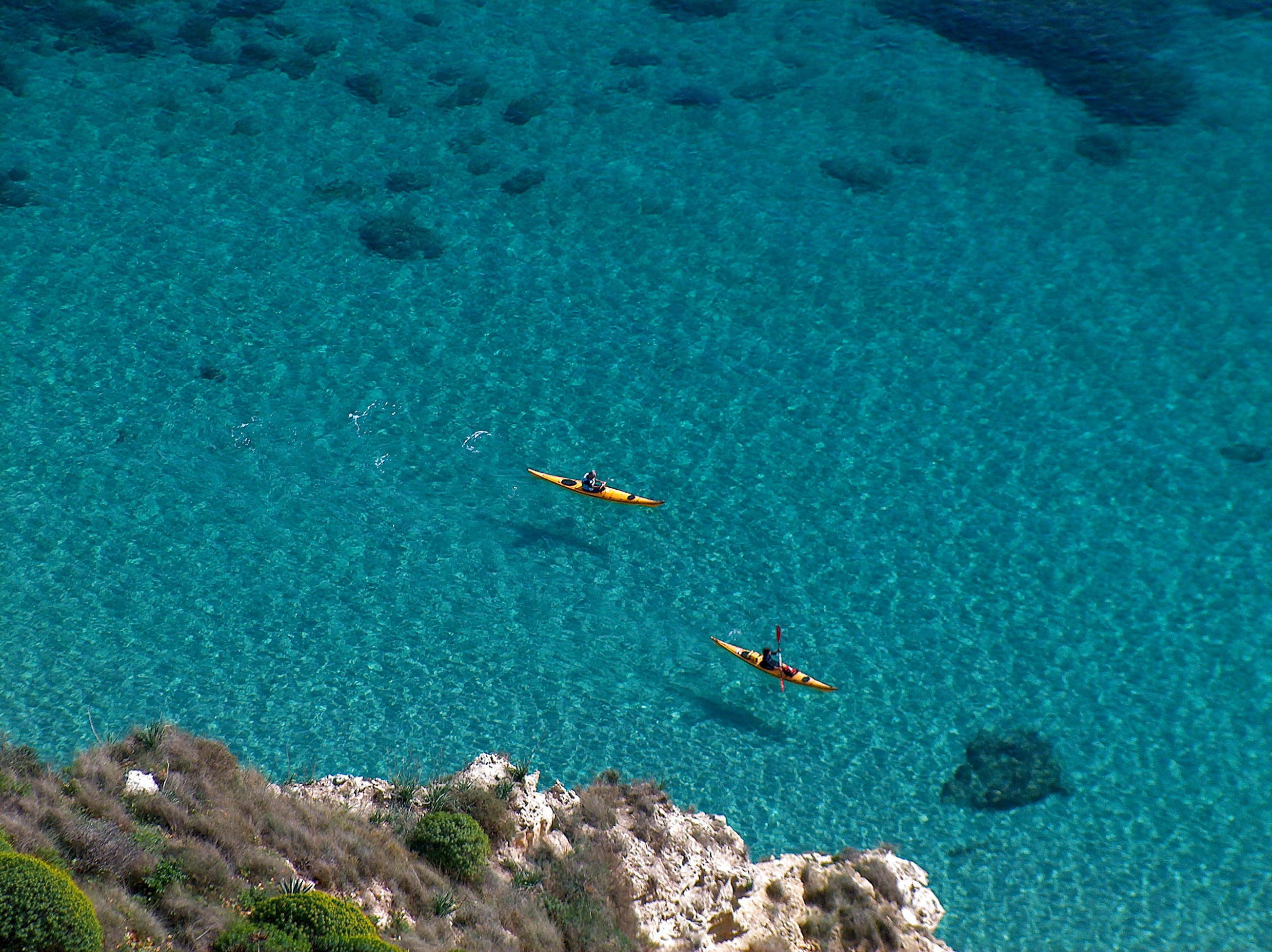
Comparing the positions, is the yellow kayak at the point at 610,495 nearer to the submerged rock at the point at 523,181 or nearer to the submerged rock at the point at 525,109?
the submerged rock at the point at 523,181

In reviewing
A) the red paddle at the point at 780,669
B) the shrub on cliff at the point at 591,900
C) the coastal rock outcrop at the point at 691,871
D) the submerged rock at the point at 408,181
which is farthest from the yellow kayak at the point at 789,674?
the submerged rock at the point at 408,181

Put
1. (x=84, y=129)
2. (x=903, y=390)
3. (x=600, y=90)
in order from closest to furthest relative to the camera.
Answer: (x=903, y=390), (x=84, y=129), (x=600, y=90)

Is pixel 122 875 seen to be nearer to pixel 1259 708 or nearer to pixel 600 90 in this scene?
pixel 1259 708

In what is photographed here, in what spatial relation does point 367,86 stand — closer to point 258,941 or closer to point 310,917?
point 310,917

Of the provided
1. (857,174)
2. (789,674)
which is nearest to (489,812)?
(789,674)

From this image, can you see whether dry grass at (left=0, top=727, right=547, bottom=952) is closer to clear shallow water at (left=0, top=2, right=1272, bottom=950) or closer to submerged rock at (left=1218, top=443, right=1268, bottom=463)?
clear shallow water at (left=0, top=2, right=1272, bottom=950)

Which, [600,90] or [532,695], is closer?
[532,695]

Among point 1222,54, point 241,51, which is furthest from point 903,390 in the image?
point 241,51
